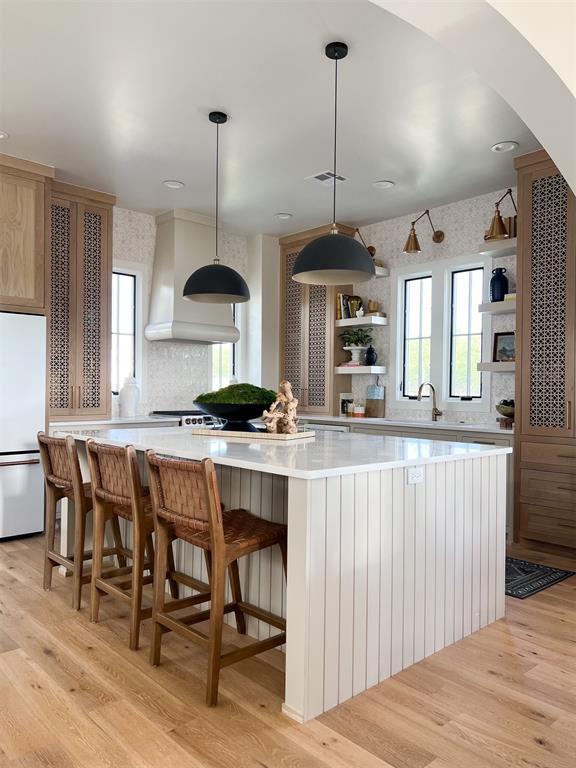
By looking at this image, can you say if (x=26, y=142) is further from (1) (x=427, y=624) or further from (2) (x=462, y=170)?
(1) (x=427, y=624)

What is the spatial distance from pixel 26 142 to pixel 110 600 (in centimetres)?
324

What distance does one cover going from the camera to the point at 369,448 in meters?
2.83

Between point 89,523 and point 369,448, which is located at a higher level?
point 369,448

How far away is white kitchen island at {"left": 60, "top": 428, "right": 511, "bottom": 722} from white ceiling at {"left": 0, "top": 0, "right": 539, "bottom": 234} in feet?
6.74

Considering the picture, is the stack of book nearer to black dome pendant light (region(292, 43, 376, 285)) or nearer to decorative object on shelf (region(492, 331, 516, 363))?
decorative object on shelf (region(492, 331, 516, 363))

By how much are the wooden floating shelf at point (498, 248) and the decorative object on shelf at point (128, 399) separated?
3442mm

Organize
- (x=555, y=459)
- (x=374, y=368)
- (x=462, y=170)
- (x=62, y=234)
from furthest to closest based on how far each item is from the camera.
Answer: (x=374, y=368) → (x=62, y=234) → (x=462, y=170) → (x=555, y=459)

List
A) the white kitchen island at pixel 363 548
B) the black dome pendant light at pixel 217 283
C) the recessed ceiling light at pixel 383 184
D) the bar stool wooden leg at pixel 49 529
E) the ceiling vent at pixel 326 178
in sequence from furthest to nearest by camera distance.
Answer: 1. the recessed ceiling light at pixel 383 184
2. the ceiling vent at pixel 326 178
3. the black dome pendant light at pixel 217 283
4. the bar stool wooden leg at pixel 49 529
5. the white kitchen island at pixel 363 548

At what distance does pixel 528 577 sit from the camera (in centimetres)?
370

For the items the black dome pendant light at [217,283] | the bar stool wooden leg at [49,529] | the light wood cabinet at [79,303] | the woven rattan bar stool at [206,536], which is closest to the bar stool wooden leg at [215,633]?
the woven rattan bar stool at [206,536]

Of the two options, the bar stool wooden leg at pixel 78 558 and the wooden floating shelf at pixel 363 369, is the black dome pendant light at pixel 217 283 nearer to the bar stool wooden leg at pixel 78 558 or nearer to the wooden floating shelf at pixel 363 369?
the bar stool wooden leg at pixel 78 558

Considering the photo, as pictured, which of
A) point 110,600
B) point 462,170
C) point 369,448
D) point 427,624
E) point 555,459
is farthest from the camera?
point 462,170

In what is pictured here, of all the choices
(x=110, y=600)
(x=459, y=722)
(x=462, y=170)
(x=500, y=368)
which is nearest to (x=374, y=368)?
(x=500, y=368)

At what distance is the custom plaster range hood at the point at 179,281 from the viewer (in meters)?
5.77
